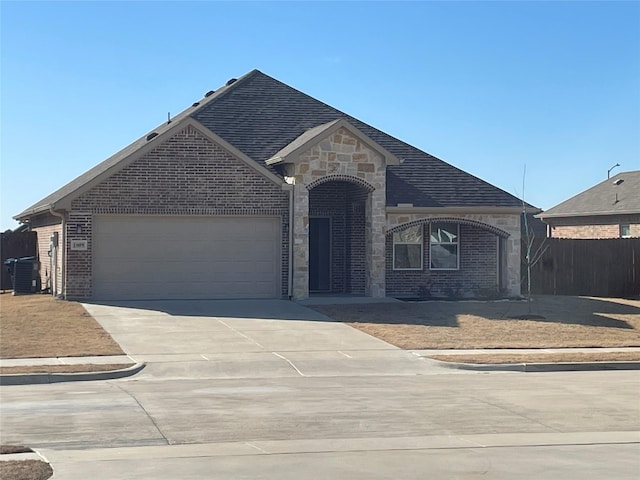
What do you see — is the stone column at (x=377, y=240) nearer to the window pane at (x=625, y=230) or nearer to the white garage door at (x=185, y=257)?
the white garage door at (x=185, y=257)

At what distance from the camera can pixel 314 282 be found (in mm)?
28375

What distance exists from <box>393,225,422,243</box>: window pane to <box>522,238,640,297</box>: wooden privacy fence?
19.9 ft

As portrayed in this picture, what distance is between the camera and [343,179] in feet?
84.6

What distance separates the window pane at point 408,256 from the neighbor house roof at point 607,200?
1402 cm

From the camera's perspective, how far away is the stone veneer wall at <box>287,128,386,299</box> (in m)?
25.2

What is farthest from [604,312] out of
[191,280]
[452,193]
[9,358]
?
[9,358]

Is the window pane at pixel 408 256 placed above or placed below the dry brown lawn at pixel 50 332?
above

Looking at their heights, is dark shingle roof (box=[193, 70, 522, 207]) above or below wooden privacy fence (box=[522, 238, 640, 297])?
above

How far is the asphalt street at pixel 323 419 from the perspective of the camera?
8508 millimetres

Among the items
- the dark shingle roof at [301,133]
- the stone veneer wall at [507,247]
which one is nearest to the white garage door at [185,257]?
the dark shingle roof at [301,133]

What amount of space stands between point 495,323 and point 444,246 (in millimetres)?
6471

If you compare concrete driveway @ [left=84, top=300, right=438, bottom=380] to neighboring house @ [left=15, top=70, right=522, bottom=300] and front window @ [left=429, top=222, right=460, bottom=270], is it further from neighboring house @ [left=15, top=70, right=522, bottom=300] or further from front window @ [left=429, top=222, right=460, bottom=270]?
front window @ [left=429, top=222, right=460, bottom=270]

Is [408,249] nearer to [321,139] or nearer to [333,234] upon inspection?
[333,234]

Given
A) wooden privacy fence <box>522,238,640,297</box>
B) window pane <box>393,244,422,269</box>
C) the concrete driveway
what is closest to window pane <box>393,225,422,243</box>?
window pane <box>393,244,422,269</box>
